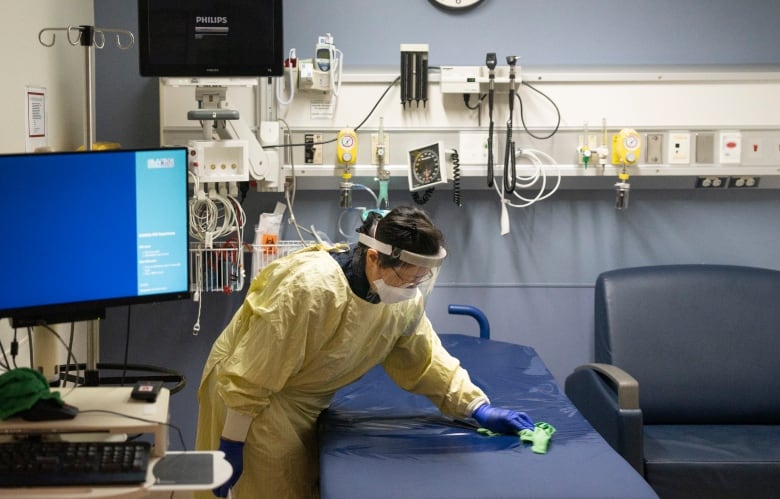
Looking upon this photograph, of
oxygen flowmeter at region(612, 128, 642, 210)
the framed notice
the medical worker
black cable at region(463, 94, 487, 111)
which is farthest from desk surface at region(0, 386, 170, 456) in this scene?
oxygen flowmeter at region(612, 128, 642, 210)

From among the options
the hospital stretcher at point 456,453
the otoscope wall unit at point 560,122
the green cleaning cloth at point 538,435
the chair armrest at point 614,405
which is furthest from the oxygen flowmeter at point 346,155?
the green cleaning cloth at point 538,435

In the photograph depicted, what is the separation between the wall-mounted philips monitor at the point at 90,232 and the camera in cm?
203

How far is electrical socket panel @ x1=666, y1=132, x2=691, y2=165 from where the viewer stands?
3416 mm

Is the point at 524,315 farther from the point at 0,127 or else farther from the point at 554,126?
the point at 0,127

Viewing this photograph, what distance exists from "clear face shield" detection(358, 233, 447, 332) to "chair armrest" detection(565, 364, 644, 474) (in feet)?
3.06

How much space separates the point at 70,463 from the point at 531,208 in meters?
2.25

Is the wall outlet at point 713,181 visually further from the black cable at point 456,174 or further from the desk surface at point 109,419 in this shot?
the desk surface at point 109,419

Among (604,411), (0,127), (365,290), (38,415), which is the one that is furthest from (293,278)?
(604,411)

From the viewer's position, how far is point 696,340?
3.34 m

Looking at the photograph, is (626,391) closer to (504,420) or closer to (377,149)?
(504,420)

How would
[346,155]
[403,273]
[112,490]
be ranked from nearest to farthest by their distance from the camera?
[112,490] < [403,273] < [346,155]

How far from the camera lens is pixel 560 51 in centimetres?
349

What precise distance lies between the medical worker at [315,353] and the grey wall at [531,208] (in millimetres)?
1017

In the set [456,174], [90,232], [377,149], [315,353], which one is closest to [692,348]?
[456,174]
